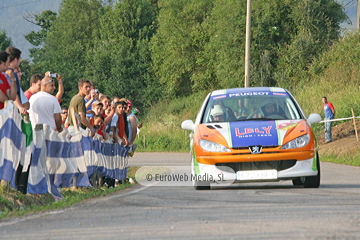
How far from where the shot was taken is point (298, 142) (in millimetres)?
12352

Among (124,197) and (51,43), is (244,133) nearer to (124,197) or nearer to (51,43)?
(124,197)

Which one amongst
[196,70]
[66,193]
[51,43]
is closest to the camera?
[66,193]

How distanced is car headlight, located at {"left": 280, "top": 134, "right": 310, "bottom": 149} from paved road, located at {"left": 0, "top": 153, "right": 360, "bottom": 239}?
108 centimetres

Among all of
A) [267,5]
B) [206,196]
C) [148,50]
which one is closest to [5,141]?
[206,196]

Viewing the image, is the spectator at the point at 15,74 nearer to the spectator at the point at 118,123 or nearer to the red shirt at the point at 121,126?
the spectator at the point at 118,123

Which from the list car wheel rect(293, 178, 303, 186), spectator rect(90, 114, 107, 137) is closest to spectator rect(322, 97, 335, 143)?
spectator rect(90, 114, 107, 137)

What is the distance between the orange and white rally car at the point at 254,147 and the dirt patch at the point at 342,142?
50.8ft

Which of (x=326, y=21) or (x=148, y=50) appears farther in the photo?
(x=148, y=50)

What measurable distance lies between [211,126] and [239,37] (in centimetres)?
3912

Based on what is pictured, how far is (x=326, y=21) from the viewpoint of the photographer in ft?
161

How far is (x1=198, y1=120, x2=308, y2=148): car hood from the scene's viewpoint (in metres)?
12.1

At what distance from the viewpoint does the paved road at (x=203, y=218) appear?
6.95m

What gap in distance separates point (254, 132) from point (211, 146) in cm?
67

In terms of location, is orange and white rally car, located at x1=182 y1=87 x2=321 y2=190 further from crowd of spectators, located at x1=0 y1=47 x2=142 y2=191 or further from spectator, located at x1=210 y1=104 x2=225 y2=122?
crowd of spectators, located at x1=0 y1=47 x2=142 y2=191
